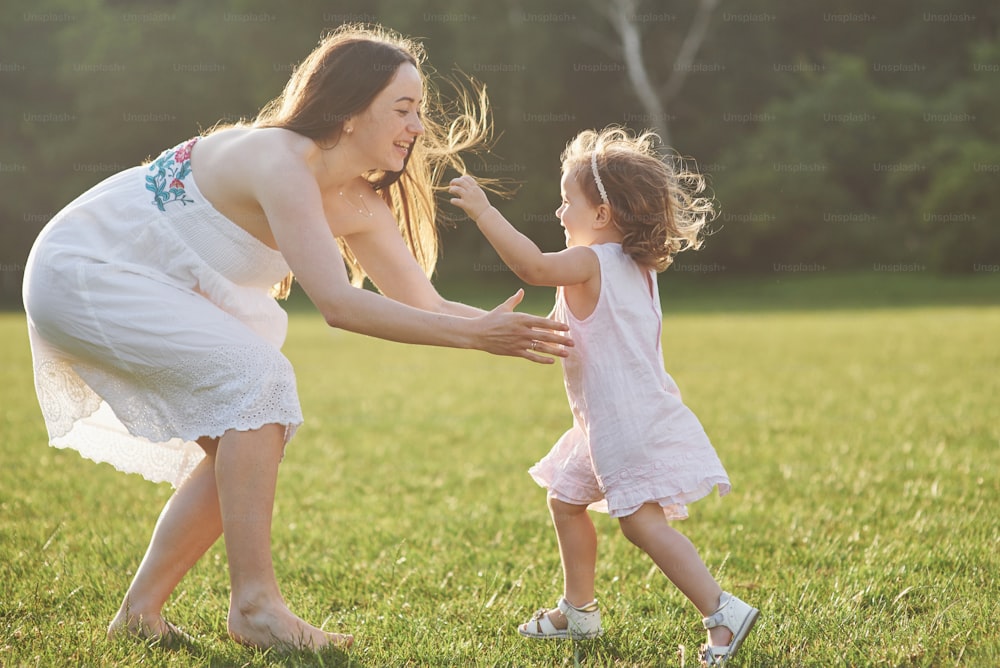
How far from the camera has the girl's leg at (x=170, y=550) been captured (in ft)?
9.68

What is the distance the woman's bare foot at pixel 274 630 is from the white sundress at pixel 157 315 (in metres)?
0.46

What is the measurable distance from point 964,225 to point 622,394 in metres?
24.4

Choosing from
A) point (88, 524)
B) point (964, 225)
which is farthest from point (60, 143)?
point (88, 524)

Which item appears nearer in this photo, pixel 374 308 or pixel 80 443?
pixel 374 308

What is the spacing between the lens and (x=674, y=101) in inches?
1300

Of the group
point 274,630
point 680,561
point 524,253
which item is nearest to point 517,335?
point 524,253

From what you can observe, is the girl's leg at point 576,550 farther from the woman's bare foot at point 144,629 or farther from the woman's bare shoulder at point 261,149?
the woman's bare shoulder at point 261,149

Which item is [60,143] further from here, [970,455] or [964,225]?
[970,455]

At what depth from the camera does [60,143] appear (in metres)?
37.1

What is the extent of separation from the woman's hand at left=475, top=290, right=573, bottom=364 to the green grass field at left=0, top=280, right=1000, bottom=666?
830 millimetres

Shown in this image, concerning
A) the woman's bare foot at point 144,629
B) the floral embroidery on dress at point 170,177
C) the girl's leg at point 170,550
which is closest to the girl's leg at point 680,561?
the girl's leg at point 170,550

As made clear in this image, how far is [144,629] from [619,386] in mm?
1461

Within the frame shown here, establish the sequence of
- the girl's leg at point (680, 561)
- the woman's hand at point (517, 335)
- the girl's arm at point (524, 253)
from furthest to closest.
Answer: the girl's arm at point (524, 253), the girl's leg at point (680, 561), the woman's hand at point (517, 335)

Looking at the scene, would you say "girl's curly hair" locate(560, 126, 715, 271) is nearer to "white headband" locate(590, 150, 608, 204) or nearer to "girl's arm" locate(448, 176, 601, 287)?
"white headband" locate(590, 150, 608, 204)
